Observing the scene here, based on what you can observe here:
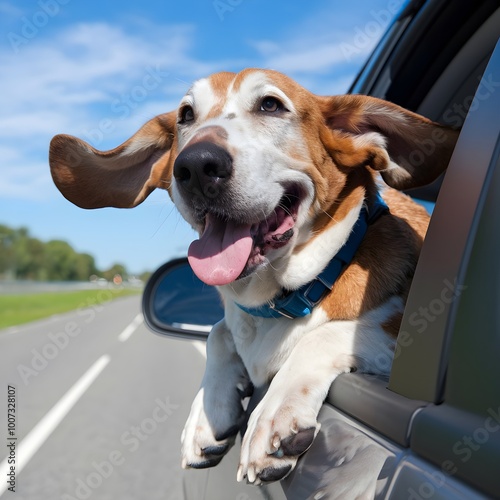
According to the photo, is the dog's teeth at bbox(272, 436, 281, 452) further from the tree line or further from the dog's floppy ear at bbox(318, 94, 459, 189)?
the tree line

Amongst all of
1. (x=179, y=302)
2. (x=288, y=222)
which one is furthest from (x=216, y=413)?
(x=179, y=302)

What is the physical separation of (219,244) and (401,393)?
1.24m

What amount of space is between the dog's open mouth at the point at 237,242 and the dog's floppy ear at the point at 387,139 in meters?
0.35

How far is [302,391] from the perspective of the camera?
1.96 m

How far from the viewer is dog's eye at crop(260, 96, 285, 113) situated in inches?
115

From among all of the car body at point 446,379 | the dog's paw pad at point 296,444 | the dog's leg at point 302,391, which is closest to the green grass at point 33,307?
the dog's leg at point 302,391

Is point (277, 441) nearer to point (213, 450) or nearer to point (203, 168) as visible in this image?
point (213, 450)

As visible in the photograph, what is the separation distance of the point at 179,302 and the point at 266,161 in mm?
1580

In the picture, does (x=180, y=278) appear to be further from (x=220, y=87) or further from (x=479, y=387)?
(x=479, y=387)

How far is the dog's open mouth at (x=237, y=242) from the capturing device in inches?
95.5

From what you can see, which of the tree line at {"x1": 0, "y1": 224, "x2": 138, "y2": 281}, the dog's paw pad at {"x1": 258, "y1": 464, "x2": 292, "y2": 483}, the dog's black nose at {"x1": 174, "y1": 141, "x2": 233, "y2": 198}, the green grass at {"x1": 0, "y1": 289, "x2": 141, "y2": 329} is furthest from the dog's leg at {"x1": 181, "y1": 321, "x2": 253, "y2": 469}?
the tree line at {"x1": 0, "y1": 224, "x2": 138, "y2": 281}

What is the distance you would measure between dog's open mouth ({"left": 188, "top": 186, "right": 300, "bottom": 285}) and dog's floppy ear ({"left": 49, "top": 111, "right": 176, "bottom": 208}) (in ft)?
2.89

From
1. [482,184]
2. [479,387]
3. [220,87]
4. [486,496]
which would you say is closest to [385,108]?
[220,87]

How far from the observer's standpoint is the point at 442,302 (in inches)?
52.4
